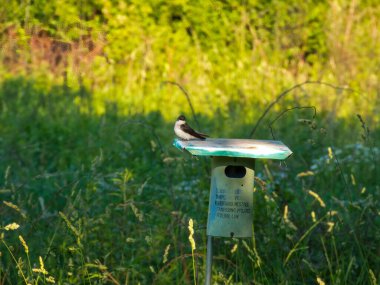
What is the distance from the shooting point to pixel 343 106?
848 cm

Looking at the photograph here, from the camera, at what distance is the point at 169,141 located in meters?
6.50

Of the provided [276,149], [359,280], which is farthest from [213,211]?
[359,280]

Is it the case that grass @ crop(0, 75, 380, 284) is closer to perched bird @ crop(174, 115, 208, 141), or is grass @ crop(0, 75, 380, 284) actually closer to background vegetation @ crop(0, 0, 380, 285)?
background vegetation @ crop(0, 0, 380, 285)

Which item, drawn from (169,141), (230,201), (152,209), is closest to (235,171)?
(230,201)

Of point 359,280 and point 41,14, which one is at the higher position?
point 41,14

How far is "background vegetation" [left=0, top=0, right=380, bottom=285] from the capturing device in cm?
380

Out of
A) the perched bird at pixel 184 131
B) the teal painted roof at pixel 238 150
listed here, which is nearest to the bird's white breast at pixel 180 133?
the perched bird at pixel 184 131

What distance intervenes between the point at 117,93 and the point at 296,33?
2.50 metres

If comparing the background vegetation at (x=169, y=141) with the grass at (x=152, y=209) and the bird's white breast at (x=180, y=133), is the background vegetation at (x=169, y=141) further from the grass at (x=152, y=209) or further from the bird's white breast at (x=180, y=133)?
the bird's white breast at (x=180, y=133)

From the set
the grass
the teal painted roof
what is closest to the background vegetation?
the grass

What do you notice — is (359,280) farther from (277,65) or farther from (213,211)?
(277,65)

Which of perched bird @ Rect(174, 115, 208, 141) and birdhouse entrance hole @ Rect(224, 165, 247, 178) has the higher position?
perched bird @ Rect(174, 115, 208, 141)

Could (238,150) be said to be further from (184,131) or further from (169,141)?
(169,141)

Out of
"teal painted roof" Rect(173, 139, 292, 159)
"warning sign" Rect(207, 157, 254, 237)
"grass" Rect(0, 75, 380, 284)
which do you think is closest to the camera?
"teal painted roof" Rect(173, 139, 292, 159)
